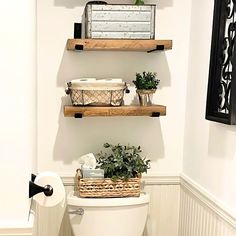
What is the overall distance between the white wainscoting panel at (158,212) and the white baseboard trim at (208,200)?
95mm

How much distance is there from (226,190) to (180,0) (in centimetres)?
113

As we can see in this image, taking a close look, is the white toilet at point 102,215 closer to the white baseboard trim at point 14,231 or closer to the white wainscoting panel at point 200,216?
the white wainscoting panel at point 200,216

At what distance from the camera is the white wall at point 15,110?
119 cm

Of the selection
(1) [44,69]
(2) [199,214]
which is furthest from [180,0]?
(2) [199,214]

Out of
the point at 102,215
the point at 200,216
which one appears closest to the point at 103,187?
the point at 102,215

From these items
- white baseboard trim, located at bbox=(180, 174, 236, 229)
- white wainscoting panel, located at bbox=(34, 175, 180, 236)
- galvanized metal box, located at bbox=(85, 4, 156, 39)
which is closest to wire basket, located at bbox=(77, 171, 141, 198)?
white wainscoting panel, located at bbox=(34, 175, 180, 236)

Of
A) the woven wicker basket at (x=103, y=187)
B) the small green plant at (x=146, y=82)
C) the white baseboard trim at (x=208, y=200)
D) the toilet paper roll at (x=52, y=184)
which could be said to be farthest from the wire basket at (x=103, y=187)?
the toilet paper roll at (x=52, y=184)

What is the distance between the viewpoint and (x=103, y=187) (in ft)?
6.31

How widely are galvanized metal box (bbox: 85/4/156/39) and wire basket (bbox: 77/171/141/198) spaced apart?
75 cm

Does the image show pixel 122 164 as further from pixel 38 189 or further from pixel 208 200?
pixel 38 189

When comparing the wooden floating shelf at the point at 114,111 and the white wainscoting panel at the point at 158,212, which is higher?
the wooden floating shelf at the point at 114,111

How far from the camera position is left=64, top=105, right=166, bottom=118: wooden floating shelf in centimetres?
191

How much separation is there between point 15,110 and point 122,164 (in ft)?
2.85

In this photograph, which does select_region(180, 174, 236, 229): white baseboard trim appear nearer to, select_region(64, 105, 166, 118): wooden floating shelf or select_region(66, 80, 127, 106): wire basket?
select_region(64, 105, 166, 118): wooden floating shelf
